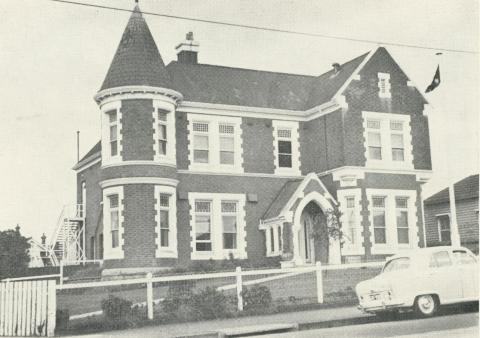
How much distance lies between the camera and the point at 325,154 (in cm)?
3169

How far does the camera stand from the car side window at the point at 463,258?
56.3ft

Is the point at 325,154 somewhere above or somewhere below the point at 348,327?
above

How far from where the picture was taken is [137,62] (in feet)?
92.0

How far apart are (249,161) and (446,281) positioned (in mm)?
15525

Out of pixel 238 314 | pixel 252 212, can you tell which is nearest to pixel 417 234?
pixel 252 212

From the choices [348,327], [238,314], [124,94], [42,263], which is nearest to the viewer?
[348,327]

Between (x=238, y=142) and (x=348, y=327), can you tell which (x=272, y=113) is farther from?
(x=348, y=327)

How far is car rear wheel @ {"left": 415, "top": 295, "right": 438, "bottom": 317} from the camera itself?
651 inches

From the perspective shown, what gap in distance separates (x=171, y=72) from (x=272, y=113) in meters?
4.81

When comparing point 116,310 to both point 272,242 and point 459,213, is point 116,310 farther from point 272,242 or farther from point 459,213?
point 459,213

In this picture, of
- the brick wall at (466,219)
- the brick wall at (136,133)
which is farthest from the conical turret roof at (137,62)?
the brick wall at (466,219)

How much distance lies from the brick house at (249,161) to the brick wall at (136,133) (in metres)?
0.04

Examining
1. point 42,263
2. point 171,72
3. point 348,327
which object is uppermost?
point 171,72

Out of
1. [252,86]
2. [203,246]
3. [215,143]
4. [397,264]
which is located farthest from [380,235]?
[397,264]
